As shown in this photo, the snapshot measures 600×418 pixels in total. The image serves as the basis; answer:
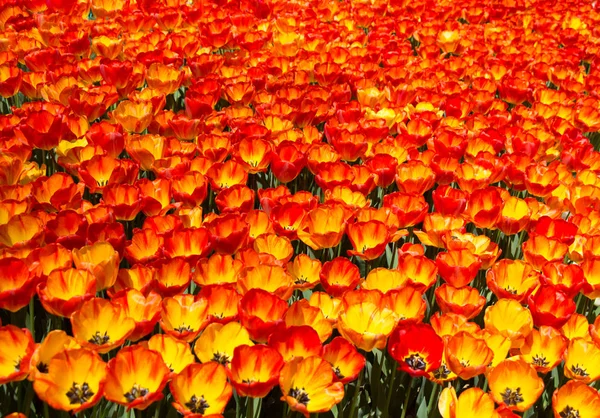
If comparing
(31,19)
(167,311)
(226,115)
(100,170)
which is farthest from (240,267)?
(31,19)

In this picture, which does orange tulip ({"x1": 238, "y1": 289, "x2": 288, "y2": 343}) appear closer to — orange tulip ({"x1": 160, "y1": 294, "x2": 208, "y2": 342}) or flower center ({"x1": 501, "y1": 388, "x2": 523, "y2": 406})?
orange tulip ({"x1": 160, "y1": 294, "x2": 208, "y2": 342})

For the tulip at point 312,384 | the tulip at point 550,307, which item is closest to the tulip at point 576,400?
the tulip at point 550,307

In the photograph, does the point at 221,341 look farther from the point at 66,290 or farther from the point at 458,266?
the point at 458,266

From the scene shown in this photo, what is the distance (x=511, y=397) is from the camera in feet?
5.85

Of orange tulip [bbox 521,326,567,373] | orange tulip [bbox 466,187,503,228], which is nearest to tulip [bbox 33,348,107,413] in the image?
orange tulip [bbox 521,326,567,373]

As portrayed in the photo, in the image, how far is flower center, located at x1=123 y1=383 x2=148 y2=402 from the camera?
1.62 metres

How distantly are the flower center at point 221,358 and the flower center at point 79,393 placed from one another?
0.32 m

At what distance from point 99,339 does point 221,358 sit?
0.31 meters

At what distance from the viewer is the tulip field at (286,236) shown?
1.73 m

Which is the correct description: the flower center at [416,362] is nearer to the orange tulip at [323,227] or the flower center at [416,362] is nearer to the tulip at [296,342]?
the tulip at [296,342]

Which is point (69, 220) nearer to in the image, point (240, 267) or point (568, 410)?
point (240, 267)

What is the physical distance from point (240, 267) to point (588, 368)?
0.99m

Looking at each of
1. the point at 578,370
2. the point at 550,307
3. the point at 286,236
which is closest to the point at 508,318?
the point at 550,307

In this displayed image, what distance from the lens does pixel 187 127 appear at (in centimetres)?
309
